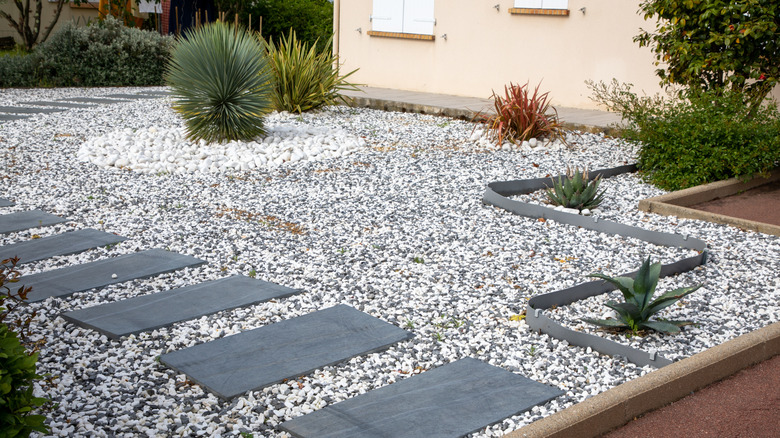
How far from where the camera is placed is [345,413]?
8.14 feet

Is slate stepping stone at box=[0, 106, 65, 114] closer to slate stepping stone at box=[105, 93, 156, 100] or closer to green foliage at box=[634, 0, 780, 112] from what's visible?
slate stepping stone at box=[105, 93, 156, 100]

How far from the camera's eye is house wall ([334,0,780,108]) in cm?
866

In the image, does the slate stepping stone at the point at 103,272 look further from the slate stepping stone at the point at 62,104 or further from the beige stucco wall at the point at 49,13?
the beige stucco wall at the point at 49,13

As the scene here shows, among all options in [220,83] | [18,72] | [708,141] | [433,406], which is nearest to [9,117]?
[220,83]

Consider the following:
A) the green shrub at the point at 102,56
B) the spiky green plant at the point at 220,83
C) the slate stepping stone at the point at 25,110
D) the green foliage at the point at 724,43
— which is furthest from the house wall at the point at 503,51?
the slate stepping stone at the point at 25,110

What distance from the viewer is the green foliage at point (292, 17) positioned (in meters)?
17.9

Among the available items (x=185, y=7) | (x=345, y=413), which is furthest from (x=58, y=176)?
(x=185, y=7)

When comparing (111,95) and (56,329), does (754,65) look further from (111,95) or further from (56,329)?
(111,95)

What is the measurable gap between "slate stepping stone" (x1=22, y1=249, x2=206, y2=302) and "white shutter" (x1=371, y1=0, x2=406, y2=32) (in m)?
7.59

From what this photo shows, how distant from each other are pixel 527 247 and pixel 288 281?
4.90 feet

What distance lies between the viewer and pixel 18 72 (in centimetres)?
1231

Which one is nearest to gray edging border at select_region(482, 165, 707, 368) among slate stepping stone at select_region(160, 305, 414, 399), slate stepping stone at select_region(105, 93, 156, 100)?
slate stepping stone at select_region(160, 305, 414, 399)

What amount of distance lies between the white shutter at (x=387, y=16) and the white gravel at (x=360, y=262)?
3.98 m

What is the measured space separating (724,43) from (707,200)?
61.1 inches
